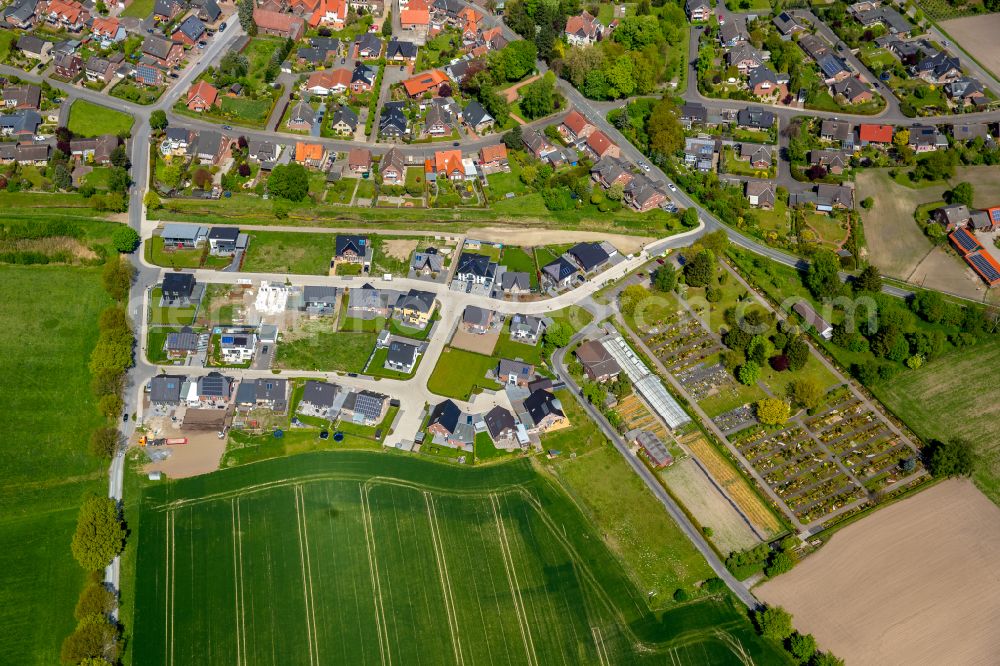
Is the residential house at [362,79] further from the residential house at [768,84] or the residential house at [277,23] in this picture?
the residential house at [768,84]

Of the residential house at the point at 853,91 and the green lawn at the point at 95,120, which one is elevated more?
the residential house at the point at 853,91

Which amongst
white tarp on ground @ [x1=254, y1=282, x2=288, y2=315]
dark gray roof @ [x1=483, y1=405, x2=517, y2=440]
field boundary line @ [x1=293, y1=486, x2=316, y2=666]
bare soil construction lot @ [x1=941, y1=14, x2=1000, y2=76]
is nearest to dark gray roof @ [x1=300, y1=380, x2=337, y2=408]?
field boundary line @ [x1=293, y1=486, x2=316, y2=666]

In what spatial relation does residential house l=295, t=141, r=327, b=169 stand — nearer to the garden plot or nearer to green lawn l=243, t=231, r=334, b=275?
green lawn l=243, t=231, r=334, b=275

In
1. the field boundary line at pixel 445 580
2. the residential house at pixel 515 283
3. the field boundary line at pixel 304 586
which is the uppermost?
the residential house at pixel 515 283

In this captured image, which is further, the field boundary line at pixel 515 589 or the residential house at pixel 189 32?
the residential house at pixel 189 32

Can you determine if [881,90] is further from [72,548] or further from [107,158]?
[72,548]

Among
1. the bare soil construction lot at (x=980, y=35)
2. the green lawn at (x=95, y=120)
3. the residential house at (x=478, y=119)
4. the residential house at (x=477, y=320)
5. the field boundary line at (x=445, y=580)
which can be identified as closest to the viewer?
the field boundary line at (x=445, y=580)

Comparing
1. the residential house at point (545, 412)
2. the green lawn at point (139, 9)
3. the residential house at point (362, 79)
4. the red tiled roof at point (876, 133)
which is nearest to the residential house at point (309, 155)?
the residential house at point (362, 79)

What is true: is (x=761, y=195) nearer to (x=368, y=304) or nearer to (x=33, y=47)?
(x=368, y=304)

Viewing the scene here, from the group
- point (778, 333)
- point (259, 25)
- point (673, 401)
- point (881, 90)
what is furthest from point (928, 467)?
point (259, 25)
